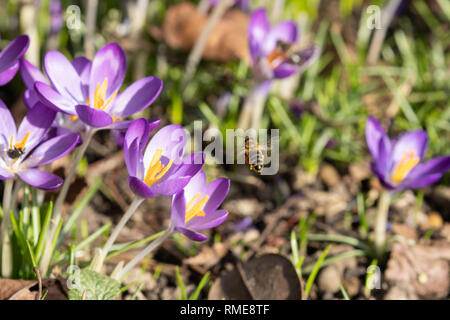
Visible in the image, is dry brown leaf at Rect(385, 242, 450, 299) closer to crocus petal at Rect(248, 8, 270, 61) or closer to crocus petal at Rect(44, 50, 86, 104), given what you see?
crocus petal at Rect(248, 8, 270, 61)

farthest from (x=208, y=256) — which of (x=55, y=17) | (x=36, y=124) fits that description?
(x=55, y=17)

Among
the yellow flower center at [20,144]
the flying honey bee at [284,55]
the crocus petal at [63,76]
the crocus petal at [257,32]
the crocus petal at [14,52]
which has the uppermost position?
the crocus petal at [257,32]

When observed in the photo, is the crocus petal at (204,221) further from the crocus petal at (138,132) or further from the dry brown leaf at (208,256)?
the dry brown leaf at (208,256)

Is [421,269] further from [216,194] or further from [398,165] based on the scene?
[216,194]

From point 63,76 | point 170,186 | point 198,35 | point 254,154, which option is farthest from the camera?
point 198,35

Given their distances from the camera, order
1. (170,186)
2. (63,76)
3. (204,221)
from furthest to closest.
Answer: (63,76) → (204,221) → (170,186)

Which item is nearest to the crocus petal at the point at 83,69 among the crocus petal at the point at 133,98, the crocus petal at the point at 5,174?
the crocus petal at the point at 133,98

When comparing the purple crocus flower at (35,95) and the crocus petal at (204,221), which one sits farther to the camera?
the purple crocus flower at (35,95)

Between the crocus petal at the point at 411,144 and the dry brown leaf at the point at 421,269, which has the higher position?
the crocus petal at the point at 411,144
